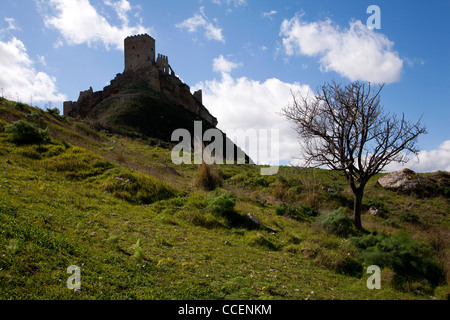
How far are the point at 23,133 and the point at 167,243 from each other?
8467mm

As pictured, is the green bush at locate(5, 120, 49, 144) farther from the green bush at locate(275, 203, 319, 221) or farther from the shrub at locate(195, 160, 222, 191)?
the green bush at locate(275, 203, 319, 221)

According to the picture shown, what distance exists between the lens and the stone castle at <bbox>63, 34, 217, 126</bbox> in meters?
54.2

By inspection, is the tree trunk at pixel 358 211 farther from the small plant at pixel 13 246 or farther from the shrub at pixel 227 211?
the small plant at pixel 13 246

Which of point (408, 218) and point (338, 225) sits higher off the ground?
point (338, 225)

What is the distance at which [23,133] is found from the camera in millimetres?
11055

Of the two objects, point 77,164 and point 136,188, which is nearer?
point 136,188

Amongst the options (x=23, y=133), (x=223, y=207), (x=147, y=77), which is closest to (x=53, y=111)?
(x=23, y=133)

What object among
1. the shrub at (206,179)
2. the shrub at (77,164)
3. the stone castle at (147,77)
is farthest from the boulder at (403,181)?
the stone castle at (147,77)

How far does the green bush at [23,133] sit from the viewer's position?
10961mm

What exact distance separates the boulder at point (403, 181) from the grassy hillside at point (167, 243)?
6.92 meters

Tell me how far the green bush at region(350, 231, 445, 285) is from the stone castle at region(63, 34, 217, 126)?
52447 mm

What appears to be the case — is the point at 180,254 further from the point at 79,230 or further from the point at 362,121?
the point at 362,121

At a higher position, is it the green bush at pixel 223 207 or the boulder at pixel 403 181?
the boulder at pixel 403 181

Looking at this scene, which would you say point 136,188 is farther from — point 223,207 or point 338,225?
point 338,225
